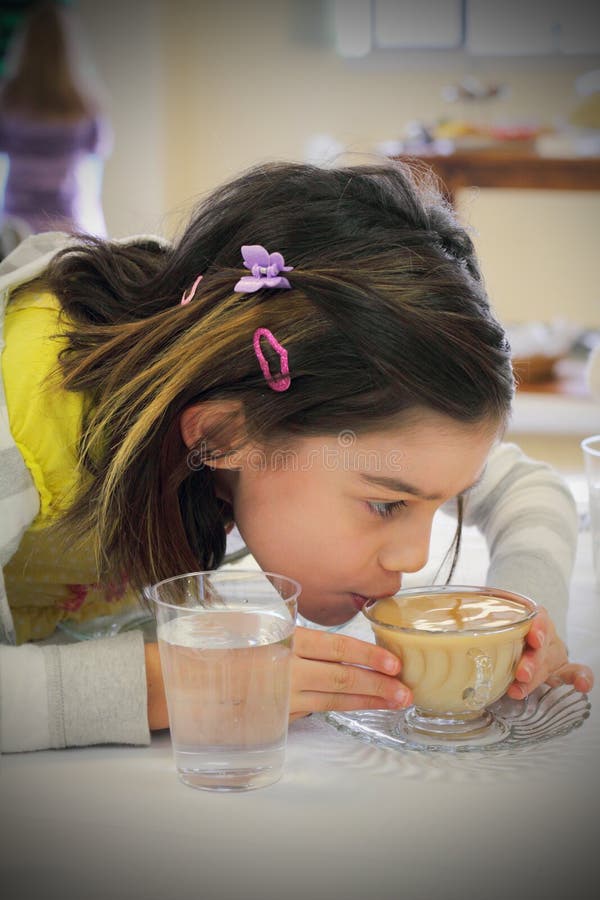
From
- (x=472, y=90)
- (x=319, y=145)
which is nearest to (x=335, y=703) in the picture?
(x=472, y=90)

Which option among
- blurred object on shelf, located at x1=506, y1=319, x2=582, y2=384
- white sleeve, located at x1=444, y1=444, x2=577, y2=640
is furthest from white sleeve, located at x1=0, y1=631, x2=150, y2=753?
blurred object on shelf, located at x1=506, y1=319, x2=582, y2=384

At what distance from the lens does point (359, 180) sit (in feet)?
3.19

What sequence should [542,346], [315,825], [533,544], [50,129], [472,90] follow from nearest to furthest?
[315,825] → [533,544] → [542,346] → [472,90] → [50,129]

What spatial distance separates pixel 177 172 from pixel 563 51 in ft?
5.04

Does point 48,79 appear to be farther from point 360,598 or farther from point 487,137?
point 360,598

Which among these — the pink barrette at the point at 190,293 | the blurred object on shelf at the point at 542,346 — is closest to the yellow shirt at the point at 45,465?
the pink barrette at the point at 190,293

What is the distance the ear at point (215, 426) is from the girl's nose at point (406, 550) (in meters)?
0.15

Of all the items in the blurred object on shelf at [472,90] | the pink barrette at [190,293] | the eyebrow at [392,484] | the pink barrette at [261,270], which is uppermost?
the blurred object on shelf at [472,90]

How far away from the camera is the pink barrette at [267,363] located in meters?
0.85

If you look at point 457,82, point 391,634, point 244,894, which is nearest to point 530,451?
point 457,82

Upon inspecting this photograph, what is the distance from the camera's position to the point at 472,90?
3.83m

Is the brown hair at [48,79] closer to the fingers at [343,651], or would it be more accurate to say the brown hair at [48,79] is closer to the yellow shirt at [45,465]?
the yellow shirt at [45,465]

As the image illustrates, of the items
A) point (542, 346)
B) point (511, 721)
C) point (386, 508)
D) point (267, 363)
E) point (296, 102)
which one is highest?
point (296, 102)

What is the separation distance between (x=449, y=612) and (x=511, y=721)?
86mm
